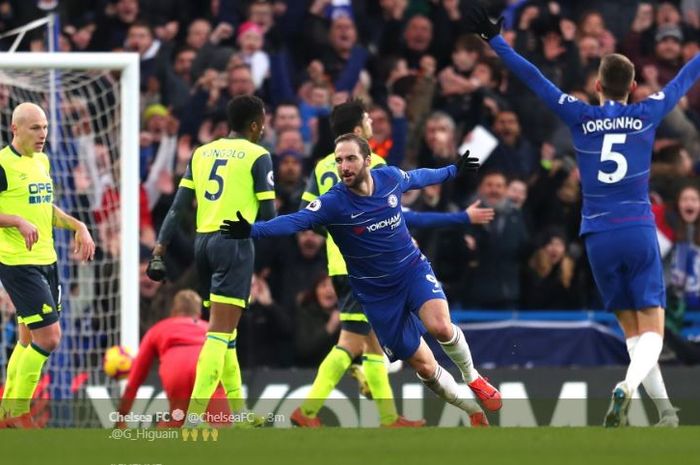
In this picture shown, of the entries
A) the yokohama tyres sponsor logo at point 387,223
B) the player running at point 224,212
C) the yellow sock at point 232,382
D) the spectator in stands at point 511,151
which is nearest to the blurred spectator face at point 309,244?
the spectator in stands at point 511,151

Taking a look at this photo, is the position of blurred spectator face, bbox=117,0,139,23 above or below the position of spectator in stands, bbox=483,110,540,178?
above

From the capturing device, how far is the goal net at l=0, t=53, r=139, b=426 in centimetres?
1598

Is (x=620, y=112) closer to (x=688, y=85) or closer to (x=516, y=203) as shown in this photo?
(x=688, y=85)

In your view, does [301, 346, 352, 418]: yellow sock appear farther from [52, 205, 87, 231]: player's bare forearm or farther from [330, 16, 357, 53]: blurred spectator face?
[330, 16, 357, 53]: blurred spectator face

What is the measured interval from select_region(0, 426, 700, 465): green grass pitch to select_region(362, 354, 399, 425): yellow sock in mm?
2128

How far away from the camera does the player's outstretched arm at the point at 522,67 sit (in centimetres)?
1112

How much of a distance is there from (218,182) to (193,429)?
191 cm

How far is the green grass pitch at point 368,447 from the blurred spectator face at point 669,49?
28.9 ft

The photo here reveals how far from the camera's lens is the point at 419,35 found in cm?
1891

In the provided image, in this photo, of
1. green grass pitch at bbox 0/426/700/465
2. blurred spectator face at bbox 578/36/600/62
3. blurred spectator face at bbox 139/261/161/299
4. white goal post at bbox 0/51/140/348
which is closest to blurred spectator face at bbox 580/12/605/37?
blurred spectator face at bbox 578/36/600/62

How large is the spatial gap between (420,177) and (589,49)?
7.60m

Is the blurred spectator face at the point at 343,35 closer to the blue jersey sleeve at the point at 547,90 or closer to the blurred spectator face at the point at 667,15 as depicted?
the blurred spectator face at the point at 667,15

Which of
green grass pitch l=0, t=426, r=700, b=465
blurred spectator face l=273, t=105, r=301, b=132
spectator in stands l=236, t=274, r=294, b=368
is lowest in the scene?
spectator in stands l=236, t=274, r=294, b=368

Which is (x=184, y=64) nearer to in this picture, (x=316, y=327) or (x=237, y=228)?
(x=316, y=327)
